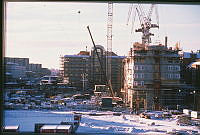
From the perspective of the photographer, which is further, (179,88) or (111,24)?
(179,88)

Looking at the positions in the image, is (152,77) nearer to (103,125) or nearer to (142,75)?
(142,75)

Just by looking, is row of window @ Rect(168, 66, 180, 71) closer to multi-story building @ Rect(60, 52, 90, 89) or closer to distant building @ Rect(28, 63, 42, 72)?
multi-story building @ Rect(60, 52, 90, 89)

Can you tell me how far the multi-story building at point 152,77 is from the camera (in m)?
6.84

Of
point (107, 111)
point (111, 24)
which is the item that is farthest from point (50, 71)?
point (107, 111)

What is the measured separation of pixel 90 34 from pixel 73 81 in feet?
7.75

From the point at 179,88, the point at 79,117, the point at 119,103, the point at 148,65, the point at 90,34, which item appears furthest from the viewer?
the point at 148,65

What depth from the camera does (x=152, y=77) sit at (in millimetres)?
7012

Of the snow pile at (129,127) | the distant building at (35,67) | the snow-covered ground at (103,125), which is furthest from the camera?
the distant building at (35,67)

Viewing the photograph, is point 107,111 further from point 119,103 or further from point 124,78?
point 124,78

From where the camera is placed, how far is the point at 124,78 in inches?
275

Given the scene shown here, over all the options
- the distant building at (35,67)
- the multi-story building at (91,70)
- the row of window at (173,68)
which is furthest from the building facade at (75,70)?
the row of window at (173,68)

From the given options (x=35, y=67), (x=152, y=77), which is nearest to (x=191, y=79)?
(x=152, y=77)

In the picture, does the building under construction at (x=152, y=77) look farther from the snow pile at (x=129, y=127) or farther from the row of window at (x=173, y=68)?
the snow pile at (x=129, y=127)

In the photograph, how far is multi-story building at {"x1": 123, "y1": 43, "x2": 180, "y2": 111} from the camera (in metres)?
6.84
